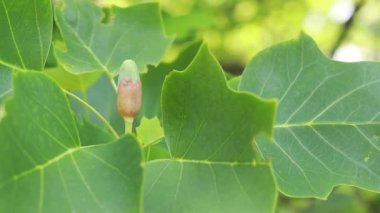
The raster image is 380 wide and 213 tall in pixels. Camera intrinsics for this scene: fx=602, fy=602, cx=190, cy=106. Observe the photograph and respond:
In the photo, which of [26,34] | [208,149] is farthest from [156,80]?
[208,149]

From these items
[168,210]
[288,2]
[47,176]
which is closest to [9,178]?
[47,176]

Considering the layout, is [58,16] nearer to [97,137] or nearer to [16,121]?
[97,137]

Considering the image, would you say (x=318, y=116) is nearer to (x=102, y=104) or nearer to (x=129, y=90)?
(x=129, y=90)

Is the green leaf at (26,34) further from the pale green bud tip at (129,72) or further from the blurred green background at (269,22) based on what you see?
the blurred green background at (269,22)

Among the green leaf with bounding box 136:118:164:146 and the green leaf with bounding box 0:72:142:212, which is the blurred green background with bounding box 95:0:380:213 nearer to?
the green leaf with bounding box 136:118:164:146

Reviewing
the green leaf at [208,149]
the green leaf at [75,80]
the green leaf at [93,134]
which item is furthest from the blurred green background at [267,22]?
the green leaf at [208,149]

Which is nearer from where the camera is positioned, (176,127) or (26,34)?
(176,127)

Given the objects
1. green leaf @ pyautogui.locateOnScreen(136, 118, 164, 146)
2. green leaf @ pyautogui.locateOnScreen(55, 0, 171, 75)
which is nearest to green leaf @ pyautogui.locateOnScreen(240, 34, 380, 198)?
green leaf @ pyautogui.locateOnScreen(136, 118, 164, 146)
